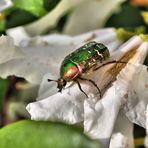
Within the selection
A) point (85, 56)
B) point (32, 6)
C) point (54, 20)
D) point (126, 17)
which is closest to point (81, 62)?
point (85, 56)

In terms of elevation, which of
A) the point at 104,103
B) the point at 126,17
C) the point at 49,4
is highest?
the point at 49,4

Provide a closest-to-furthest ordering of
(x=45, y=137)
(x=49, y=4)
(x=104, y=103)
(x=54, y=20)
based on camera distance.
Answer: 1. (x=45, y=137)
2. (x=104, y=103)
3. (x=49, y=4)
4. (x=54, y=20)

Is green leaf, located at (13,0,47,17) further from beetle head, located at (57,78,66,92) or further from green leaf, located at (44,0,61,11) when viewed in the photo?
beetle head, located at (57,78,66,92)

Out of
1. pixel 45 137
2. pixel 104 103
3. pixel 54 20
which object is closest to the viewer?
pixel 45 137

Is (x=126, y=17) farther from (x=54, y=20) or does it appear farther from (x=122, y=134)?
(x=122, y=134)

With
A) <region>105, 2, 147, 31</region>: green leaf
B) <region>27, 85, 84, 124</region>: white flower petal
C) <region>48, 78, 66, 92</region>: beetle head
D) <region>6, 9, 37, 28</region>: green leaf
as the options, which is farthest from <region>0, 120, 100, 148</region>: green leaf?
<region>105, 2, 147, 31</region>: green leaf

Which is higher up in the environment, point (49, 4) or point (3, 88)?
point (49, 4)

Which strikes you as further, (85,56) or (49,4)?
(49,4)

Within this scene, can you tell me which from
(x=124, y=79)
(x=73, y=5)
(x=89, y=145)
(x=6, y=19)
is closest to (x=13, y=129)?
(x=89, y=145)

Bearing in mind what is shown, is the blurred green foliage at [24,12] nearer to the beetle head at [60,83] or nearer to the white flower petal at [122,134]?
the beetle head at [60,83]
